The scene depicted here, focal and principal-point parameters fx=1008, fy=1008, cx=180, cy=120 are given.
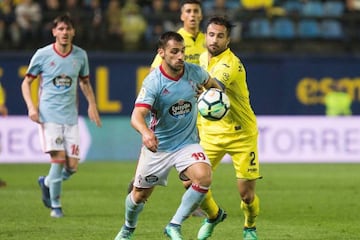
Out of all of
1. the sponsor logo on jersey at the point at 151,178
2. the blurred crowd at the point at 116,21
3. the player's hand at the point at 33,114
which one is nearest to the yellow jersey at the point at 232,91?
the sponsor logo on jersey at the point at 151,178

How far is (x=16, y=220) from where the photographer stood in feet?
38.9

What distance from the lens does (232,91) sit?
1013cm

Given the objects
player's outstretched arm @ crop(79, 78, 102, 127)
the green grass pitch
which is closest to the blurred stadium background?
→ the green grass pitch

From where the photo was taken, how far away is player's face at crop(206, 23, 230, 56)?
10.0 m

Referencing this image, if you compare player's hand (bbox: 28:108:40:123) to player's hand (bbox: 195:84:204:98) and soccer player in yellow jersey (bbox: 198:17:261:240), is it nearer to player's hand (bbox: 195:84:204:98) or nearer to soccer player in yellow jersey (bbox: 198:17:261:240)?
soccer player in yellow jersey (bbox: 198:17:261:240)

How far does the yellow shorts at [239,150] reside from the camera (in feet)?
33.4

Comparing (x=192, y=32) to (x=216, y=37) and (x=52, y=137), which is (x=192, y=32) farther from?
(x=216, y=37)

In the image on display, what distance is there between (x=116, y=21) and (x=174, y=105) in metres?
13.8

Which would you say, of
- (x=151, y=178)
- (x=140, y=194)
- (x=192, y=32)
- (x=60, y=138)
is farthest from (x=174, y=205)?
(x=151, y=178)

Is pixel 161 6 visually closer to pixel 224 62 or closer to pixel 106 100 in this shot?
pixel 106 100

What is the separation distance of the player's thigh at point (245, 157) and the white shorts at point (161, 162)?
94 centimetres

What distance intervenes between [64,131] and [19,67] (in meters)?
10.1

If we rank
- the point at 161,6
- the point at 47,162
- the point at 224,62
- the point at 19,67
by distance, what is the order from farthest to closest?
the point at 161,6 → the point at 19,67 → the point at 47,162 → the point at 224,62

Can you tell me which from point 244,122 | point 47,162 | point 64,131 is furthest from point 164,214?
point 47,162
